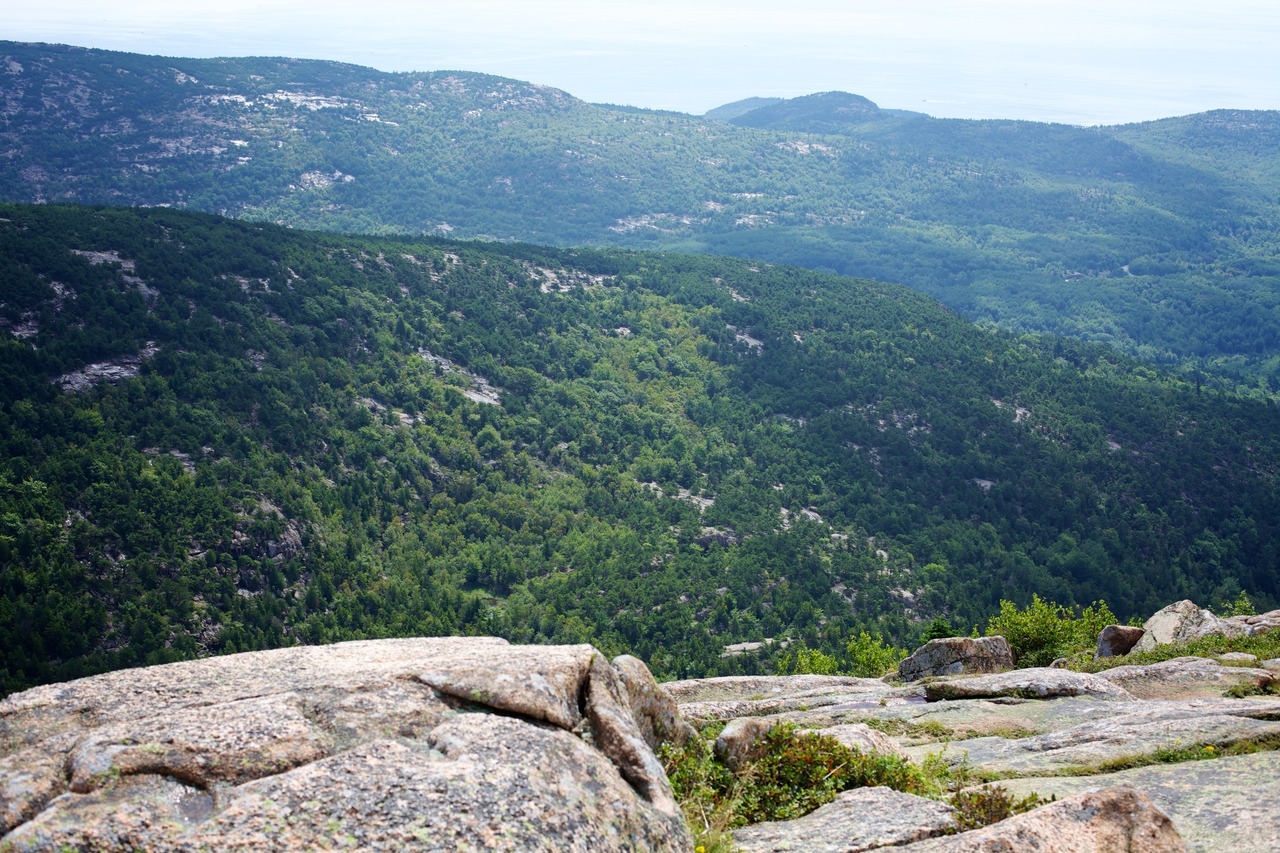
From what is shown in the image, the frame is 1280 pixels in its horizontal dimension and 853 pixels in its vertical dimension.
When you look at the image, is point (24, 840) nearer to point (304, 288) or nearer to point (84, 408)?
point (84, 408)

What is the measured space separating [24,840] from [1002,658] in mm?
34474

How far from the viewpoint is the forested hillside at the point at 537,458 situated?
7325 centimetres

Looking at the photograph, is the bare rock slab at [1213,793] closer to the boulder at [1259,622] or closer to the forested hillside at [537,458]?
the boulder at [1259,622]

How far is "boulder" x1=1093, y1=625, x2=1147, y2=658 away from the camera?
36.4 m

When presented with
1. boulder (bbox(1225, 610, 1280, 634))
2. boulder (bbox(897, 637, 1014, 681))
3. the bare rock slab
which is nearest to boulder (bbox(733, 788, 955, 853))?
the bare rock slab

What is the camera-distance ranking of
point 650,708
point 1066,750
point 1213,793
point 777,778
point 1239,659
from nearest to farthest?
point 1213,793
point 777,778
point 650,708
point 1066,750
point 1239,659

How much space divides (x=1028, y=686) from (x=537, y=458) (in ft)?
307

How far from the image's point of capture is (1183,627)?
122ft

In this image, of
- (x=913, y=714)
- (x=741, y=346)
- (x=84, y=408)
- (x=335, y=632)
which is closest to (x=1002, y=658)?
(x=913, y=714)

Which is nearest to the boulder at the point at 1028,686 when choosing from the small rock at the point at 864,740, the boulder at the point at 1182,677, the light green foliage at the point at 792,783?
the boulder at the point at 1182,677

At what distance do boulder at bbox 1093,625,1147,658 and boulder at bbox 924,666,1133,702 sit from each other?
10.4m

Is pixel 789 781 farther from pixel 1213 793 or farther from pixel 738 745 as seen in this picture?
pixel 1213 793

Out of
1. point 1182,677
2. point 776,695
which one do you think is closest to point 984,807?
point 1182,677

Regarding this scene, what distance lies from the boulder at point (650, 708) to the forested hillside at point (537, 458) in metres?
56.2
